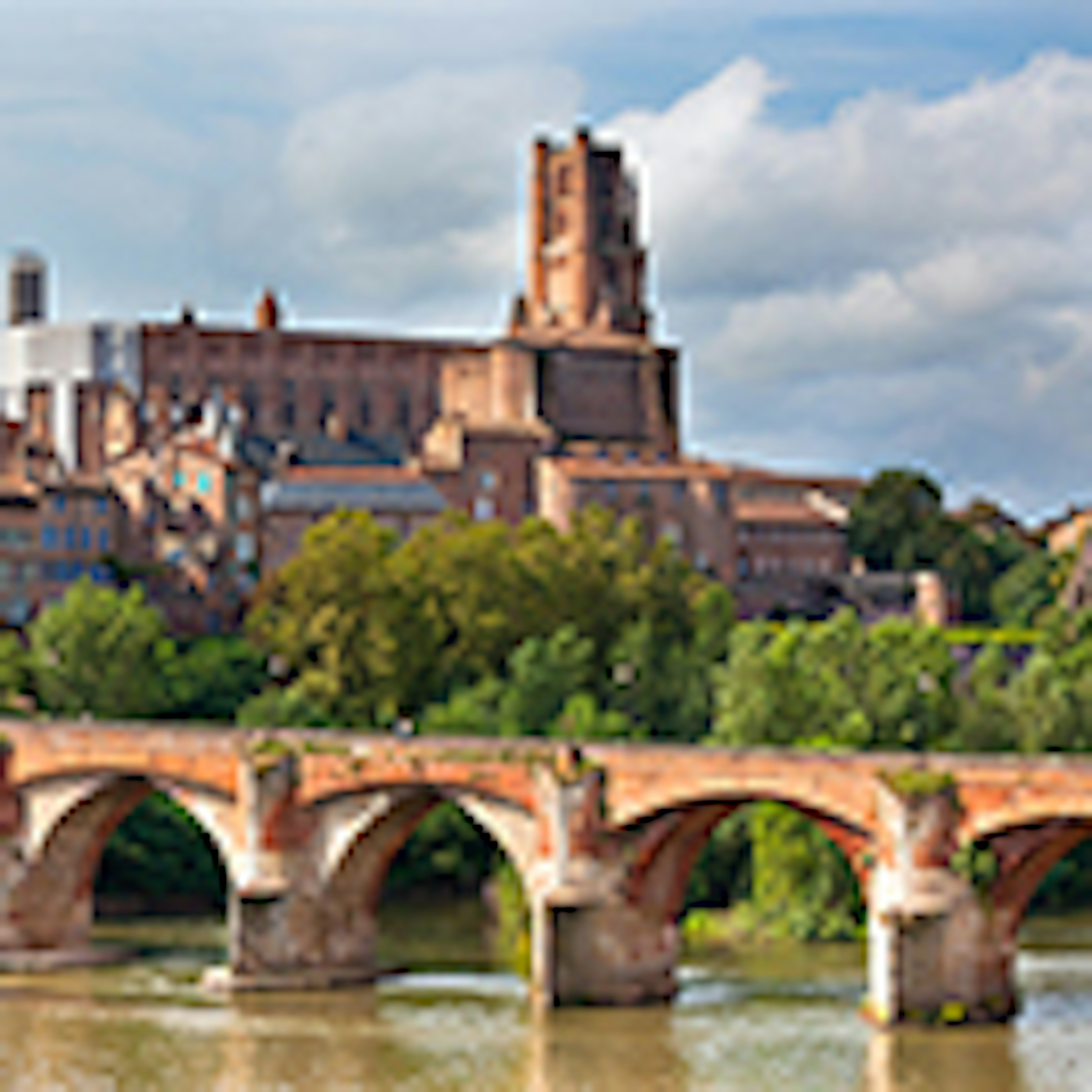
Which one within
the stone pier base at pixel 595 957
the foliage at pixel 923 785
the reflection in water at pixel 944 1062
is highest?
the foliage at pixel 923 785

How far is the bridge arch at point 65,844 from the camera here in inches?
2618

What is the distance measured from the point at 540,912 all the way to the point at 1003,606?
2649 inches

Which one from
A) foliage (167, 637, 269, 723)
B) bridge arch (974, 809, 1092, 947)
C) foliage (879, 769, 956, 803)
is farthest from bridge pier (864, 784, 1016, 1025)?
foliage (167, 637, 269, 723)

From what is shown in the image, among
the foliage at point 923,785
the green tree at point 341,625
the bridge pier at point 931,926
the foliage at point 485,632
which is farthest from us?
the green tree at point 341,625

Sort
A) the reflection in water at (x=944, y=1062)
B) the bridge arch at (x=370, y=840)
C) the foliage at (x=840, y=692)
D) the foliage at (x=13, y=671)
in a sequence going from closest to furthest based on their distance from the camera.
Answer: the reflection in water at (x=944, y=1062) → the bridge arch at (x=370, y=840) → the foliage at (x=840, y=692) → the foliage at (x=13, y=671)

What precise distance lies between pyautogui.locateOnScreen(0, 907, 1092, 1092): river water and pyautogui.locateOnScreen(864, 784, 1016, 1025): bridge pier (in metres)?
0.68

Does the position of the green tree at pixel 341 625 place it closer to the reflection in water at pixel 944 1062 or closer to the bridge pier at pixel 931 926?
the bridge pier at pixel 931 926

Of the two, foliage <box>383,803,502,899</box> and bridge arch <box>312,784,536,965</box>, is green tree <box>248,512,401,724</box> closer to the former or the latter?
foliage <box>383,803,502,899</box>

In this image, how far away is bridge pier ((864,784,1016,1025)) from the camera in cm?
5341

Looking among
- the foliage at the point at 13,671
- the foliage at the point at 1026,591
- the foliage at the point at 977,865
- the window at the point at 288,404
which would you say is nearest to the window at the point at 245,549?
the foliage at the point at 13,671

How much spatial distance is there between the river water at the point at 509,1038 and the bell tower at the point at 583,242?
74.6m

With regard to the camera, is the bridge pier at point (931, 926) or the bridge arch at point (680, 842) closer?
the bridge pier at point (931, 926)

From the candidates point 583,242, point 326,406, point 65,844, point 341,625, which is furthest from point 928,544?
point 65,844

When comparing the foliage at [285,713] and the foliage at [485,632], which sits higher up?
the foliage at [485,632]
